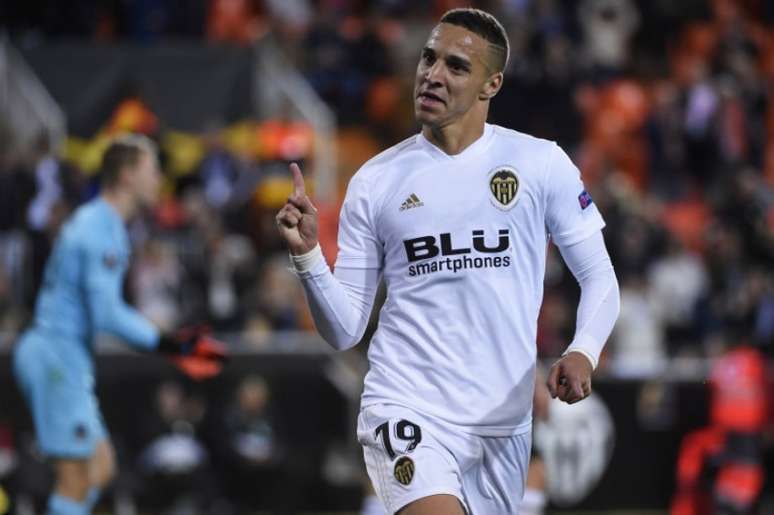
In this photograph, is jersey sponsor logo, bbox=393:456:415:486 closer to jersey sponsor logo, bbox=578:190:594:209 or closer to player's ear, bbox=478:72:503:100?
jersey sponsor logo, bbox=578:190:594:209

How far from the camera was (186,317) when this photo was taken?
1366cm

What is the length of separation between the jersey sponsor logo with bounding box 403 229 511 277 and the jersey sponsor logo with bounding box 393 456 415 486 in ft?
2.07

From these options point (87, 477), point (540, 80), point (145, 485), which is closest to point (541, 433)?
point (145, 485)

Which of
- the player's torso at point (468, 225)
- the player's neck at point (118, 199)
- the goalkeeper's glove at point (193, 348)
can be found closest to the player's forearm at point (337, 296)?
the player's torso at point (468, 225)

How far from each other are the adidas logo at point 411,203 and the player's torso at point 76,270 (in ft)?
10.9

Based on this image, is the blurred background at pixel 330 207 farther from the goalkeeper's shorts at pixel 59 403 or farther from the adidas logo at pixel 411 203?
the adidas logo at pixel 411 203

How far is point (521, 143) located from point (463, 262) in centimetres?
49

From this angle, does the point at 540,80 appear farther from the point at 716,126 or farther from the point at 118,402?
the point at 118,402

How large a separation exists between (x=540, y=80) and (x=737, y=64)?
2.25m

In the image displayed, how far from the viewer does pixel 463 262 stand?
17.4ft

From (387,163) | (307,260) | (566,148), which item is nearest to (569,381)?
(307,260)

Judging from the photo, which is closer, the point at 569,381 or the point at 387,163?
the point at 569,381

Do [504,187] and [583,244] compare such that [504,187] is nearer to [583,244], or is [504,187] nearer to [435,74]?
[583,244]

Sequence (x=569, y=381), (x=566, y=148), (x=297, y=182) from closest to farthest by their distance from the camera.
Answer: (x=569, y=381) → (x=297, y=182) → (x=566, y=148)
